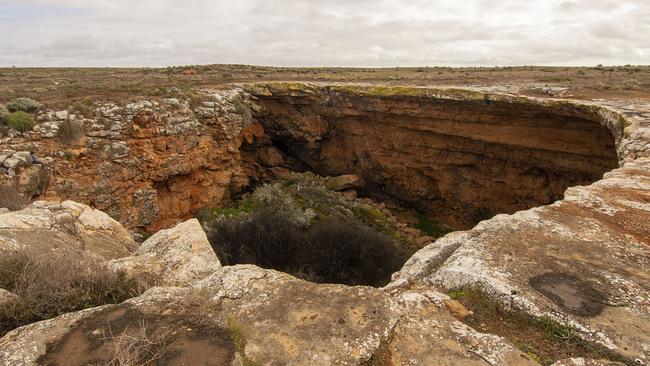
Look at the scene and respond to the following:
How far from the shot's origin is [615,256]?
151 inches

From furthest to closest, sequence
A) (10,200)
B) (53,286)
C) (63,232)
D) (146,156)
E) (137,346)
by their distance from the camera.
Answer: (146,156) → (10,200) → (63,232) → (53,286) → (137,346)

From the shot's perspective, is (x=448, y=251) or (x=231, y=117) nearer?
(x=448, y=251)

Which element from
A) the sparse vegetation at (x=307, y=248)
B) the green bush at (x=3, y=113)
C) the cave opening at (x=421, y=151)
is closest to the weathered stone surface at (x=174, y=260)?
the sparse vegetation at (x=307, y=248)

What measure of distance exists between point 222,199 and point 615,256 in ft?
47.3

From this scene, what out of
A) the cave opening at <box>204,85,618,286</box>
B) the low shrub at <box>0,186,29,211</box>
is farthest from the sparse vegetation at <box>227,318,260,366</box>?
the low shrub at <box>0,186,29,211</box>

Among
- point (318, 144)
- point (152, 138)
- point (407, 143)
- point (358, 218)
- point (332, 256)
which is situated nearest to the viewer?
point (332, 256)

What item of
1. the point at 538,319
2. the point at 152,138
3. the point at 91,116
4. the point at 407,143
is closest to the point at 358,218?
the point at 407,143

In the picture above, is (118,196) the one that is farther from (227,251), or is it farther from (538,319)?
(538,319)

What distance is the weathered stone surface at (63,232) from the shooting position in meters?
4.95

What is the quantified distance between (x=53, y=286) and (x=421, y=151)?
616 inches

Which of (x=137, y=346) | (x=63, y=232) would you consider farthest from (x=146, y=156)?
(x=137, y=346)

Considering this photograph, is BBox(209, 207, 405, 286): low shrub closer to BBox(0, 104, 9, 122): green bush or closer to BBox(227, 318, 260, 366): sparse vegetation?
BBox(227, 318, 260, 366): sparse vegetation

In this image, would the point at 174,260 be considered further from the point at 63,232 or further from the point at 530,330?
the point at 530,330

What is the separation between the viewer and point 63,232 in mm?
5832
